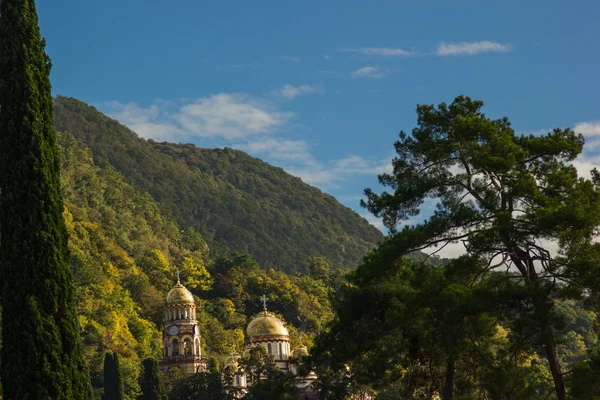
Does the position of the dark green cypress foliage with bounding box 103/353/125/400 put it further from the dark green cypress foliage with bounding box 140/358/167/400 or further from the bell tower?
the bell tower

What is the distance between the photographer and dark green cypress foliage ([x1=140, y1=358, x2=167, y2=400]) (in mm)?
51969

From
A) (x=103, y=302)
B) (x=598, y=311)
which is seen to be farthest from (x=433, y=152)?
(x=103, y=302)

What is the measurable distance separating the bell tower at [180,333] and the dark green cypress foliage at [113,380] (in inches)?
480

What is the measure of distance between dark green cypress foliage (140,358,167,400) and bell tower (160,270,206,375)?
9.39 meters

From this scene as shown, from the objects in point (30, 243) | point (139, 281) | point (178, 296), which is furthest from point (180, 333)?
point (30, 243)

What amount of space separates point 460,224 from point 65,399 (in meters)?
9.61

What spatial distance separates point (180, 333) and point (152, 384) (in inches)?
429

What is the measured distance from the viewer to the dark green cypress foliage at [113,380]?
49.4 meters

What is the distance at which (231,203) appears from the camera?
168625mm

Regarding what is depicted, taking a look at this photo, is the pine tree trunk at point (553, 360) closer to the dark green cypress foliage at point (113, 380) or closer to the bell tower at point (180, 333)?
the dark green cypress foliage at point (113, 380)

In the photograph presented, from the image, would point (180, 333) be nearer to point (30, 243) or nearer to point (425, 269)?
point (425, 269)

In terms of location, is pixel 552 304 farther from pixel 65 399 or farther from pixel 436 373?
pixel 65 399

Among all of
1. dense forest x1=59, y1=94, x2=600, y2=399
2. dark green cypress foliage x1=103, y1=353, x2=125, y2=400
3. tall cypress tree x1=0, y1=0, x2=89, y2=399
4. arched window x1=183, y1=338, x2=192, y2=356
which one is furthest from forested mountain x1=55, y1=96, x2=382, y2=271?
tall cypress tree x1=0, y1=0, x2=89, y2=399

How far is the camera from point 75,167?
363 feet
